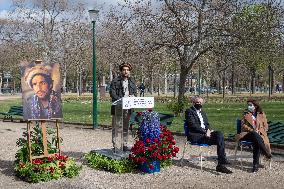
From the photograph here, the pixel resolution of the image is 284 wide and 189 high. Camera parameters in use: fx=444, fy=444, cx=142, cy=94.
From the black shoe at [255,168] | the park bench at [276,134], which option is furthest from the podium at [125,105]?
the park bench at [276,134]

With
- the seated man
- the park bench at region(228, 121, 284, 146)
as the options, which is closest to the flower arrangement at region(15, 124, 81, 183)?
the seated man

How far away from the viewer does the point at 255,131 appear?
886 centimetres

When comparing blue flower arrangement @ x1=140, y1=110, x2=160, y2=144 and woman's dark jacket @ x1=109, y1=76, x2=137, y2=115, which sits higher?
woman's dark jacket @ x1=109, y1=76, x2=137, y2=115

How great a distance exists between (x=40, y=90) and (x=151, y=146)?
2.36 metres

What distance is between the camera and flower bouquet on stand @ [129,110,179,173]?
8.46m

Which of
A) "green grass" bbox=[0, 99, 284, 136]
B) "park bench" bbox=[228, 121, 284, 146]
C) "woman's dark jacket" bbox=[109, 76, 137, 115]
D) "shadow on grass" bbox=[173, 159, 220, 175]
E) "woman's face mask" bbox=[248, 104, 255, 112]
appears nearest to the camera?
"shadow on grass" bbox=[173, 159, 220, 175]

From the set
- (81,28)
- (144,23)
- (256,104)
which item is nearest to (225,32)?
(144,23)

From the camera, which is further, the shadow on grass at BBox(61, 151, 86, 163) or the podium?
the shadow on grass at BBox(61, 151, 86, 163)

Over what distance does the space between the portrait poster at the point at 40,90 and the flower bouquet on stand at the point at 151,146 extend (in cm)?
166

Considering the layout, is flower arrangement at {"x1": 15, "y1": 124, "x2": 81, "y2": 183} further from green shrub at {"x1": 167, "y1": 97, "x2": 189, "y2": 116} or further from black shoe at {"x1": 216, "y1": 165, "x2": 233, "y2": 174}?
green shrub at {"x1": 167, "y1": 97, "x2": 189, "y2": 116}

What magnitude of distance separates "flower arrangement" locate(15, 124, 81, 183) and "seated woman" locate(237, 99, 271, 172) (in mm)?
3402

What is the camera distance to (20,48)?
5547cm

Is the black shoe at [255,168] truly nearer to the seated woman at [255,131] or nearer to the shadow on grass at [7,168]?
the seated woman at [255,131]

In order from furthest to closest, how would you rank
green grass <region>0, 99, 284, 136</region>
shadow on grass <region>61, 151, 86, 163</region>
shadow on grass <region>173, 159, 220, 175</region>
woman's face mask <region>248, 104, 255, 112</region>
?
green grass <region>0, 99, 284, 136</region>
shadow on grass <region>61, 151, 86, 163</region>
woman's face mask <region>248, 104, 255, 112</region>
shadow on grass <region>173, 159, 220, 175</region>
